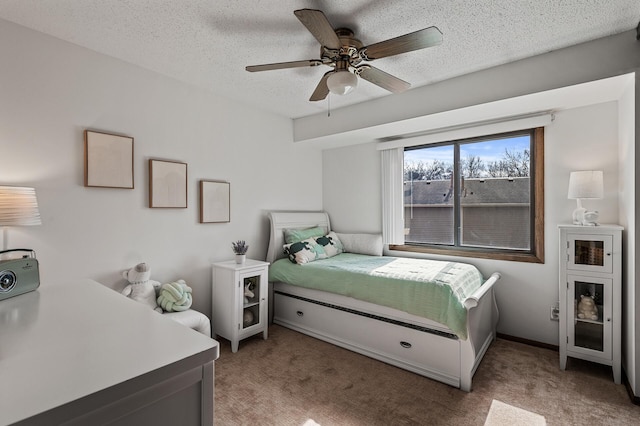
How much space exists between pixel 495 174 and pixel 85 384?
3.70 meters

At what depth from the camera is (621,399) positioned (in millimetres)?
2146

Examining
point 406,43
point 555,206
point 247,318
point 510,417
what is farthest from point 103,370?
point 555,206

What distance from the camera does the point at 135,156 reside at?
2.63m

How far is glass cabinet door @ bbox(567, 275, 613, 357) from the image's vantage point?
2.39 m

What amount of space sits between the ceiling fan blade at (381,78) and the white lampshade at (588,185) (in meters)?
1.62

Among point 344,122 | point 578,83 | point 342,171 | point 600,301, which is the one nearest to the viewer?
point 578,83

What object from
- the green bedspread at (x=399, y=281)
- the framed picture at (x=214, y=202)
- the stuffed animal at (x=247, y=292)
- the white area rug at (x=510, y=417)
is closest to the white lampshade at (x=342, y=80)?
the green bedspread at (x=399, y=281)

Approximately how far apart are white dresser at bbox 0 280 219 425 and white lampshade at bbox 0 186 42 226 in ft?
3.94

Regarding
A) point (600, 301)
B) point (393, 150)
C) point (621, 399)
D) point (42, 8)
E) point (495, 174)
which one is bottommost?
point (621, 399)

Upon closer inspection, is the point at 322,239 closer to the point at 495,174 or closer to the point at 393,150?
the point at 393,150

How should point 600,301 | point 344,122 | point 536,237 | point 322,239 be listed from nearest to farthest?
point 600,301 < point 536,237 < point 344,122 < point 322,239

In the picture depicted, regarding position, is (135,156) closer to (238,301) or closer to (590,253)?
(238,301)

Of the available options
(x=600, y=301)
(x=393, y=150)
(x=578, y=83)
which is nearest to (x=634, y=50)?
(x=578, y=83)

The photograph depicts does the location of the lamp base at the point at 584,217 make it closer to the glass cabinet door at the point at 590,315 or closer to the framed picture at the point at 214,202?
the glass cabinet door at the point at 590,315
